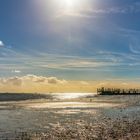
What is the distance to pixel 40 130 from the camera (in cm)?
3553

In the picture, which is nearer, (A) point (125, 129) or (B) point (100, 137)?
(B) point (100, 137)

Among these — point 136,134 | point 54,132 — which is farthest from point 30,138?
point 136,134

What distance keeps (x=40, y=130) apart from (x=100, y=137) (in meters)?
7.93

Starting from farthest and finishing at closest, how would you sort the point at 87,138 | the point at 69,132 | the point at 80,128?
the point at 80,128
the point at 69,132
the point at 87,138

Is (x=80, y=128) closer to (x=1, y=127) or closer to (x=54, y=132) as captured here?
(x=54, y=132)

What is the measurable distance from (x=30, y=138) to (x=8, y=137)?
7.40 ft

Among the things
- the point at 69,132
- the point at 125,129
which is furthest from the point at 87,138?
the point at 125,129

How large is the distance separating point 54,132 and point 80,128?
12.4 ft

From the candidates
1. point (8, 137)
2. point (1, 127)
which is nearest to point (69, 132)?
point (8, 137)

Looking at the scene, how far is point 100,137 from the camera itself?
30.1m

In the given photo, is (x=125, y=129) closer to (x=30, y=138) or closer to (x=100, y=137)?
(x=100, y=137)

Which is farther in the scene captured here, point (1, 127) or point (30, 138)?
point (1, 127)

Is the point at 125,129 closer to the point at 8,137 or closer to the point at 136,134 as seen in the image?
the point at 136,134

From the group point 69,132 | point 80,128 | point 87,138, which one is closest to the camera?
point 87,138
